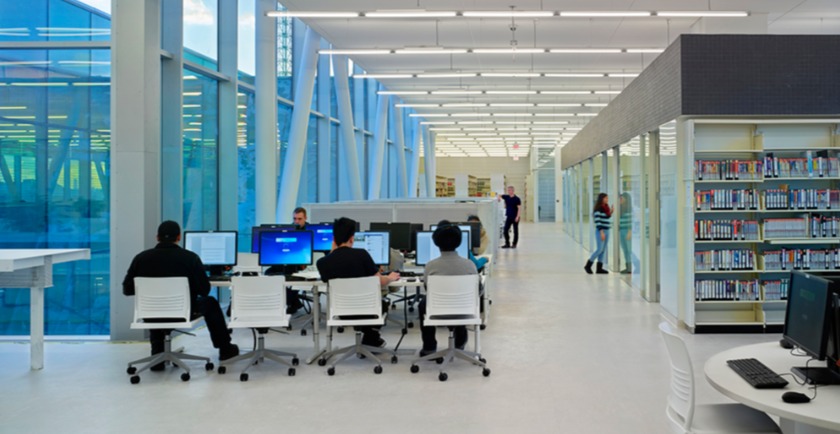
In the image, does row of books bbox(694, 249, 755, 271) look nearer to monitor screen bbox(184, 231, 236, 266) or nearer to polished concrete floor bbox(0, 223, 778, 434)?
polished concrete floor bbox(0, 223, 778, 434)

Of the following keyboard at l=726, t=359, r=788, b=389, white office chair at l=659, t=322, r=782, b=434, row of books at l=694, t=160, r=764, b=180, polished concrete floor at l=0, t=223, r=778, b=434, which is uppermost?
row of books at l=694, t=160, r=764, b=180

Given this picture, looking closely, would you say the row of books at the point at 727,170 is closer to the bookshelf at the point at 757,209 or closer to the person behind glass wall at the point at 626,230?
the bookshelf at the point at 757,209

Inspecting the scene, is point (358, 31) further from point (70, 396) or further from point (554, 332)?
point (70, 396)

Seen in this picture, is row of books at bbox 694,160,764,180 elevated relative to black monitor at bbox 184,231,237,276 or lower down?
elevated

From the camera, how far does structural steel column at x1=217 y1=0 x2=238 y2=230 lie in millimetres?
9828

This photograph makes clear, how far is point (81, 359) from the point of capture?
6184 millimetres

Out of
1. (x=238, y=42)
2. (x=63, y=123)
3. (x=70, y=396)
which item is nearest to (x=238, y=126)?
(x=238, y=42)

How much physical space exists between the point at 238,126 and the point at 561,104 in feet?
48.1

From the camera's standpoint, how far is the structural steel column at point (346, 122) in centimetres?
1616

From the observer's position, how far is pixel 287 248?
7000 millimetres

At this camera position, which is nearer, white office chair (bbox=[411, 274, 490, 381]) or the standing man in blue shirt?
white office chair (bbox=[411, 274, 490, 381])

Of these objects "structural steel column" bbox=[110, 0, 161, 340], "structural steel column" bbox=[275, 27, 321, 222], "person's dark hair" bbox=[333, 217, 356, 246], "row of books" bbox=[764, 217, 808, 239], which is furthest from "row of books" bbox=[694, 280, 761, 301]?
"structural steel column" bbox=[275, 27, 321, 222]

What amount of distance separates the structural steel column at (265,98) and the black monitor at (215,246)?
14.0ft

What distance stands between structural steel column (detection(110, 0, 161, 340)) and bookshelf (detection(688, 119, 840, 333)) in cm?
528
